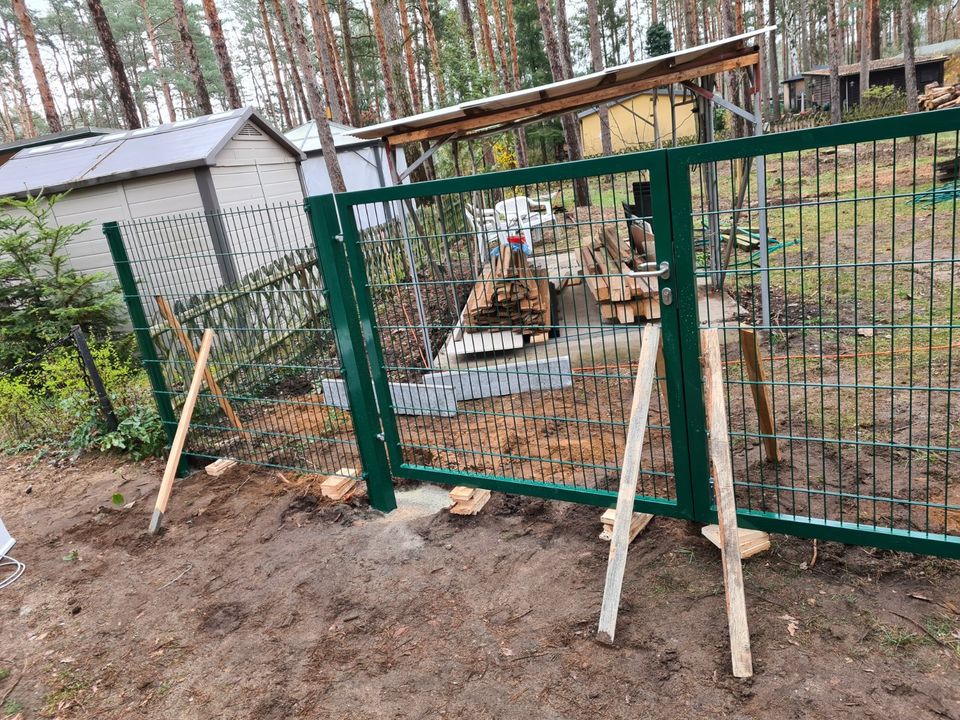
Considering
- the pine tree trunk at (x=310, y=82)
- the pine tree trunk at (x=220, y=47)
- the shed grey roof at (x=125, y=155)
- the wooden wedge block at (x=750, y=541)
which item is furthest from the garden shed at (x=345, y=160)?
the wooden wedge block at (x=750, y=541)

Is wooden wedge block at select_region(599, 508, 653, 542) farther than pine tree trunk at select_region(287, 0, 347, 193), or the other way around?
pine tree trunk at select_region(287, 0, 347, 193)

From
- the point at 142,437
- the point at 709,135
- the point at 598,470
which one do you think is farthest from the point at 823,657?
the point at 709,135

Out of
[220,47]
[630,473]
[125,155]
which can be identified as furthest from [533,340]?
[220,47]

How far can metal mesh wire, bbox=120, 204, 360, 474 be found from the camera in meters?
4.68

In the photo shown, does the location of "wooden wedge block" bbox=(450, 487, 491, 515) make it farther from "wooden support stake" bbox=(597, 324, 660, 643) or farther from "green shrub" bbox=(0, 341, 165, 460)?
"green shrub" bbox=(0, 341, 165, 460)

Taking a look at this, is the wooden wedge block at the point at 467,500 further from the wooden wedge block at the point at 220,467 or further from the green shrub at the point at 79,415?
the green shrub at the point at 79,415

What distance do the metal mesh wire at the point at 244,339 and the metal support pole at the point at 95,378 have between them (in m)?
0.83

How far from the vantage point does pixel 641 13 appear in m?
47.1

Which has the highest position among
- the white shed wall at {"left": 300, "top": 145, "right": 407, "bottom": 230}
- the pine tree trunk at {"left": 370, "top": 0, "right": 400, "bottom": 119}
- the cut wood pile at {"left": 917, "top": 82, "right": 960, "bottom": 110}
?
the pine tree trunk at {"left": 370, "top": 0, "right": 400, "bottom": 119}

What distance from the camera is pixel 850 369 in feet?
16.7

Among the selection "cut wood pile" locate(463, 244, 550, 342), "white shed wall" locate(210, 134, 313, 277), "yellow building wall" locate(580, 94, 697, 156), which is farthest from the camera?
"yellow building wall" locate(580, 94, 697, 156)

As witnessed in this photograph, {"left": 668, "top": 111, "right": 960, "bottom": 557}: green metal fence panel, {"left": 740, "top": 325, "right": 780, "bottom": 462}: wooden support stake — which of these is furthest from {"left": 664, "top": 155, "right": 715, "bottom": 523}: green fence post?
{"left": 740, "top": 325, "right": 780, "bottom": 462}: wooden support stake

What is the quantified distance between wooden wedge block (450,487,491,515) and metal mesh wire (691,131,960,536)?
154cm

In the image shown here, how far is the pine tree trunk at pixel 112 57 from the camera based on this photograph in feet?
47.1
